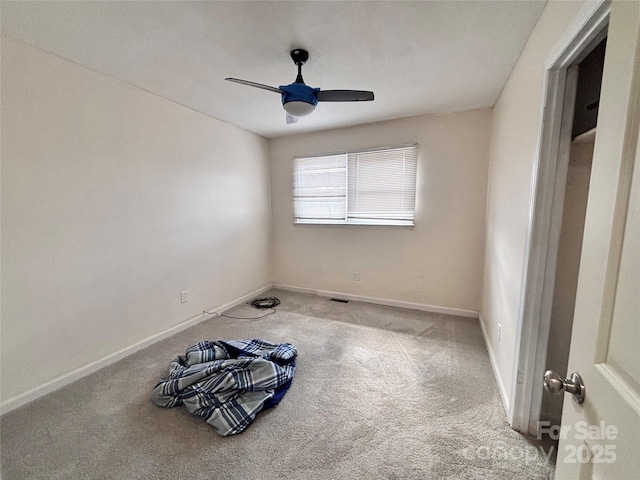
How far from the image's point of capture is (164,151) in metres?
2.48

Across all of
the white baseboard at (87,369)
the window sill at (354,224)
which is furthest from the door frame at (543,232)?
the white baseboard at (87,369)

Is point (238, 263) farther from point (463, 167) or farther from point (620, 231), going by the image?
point (620, 231)

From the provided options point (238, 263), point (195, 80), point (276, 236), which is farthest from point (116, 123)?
point (276, 236)

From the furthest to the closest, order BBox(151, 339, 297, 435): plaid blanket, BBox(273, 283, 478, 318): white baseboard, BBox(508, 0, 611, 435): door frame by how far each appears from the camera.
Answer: BBox(273, 283, 478, 318): white baseboard, BBox(151, 339, 297, 435): plaid blanket, BBox(508, 0, 611, 435): door frame

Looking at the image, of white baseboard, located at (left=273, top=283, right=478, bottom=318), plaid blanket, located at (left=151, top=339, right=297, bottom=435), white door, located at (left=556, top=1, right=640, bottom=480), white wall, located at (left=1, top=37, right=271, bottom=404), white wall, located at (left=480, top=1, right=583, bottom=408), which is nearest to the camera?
white door, located at (left=556, top=1, right=640, bottom=480)

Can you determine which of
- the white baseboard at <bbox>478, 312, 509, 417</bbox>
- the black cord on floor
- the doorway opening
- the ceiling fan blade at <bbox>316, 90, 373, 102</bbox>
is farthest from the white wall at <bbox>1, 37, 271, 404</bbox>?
the doorway opening

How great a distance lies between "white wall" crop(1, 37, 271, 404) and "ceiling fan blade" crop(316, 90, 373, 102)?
1649 mm

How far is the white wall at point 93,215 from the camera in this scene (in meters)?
1.65

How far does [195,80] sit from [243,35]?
0.77 meters

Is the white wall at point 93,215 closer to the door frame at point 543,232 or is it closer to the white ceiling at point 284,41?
the white ceiling at point 284,41

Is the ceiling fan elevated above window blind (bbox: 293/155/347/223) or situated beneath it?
elevated above

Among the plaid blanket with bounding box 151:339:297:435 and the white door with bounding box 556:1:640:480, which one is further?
the plaid blanket with bounding box 151:339:297:435

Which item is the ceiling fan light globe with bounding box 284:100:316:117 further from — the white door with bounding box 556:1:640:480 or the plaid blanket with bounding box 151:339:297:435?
the plaid blanket with bounding box 151:339:297:435

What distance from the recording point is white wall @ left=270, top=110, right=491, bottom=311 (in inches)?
112
